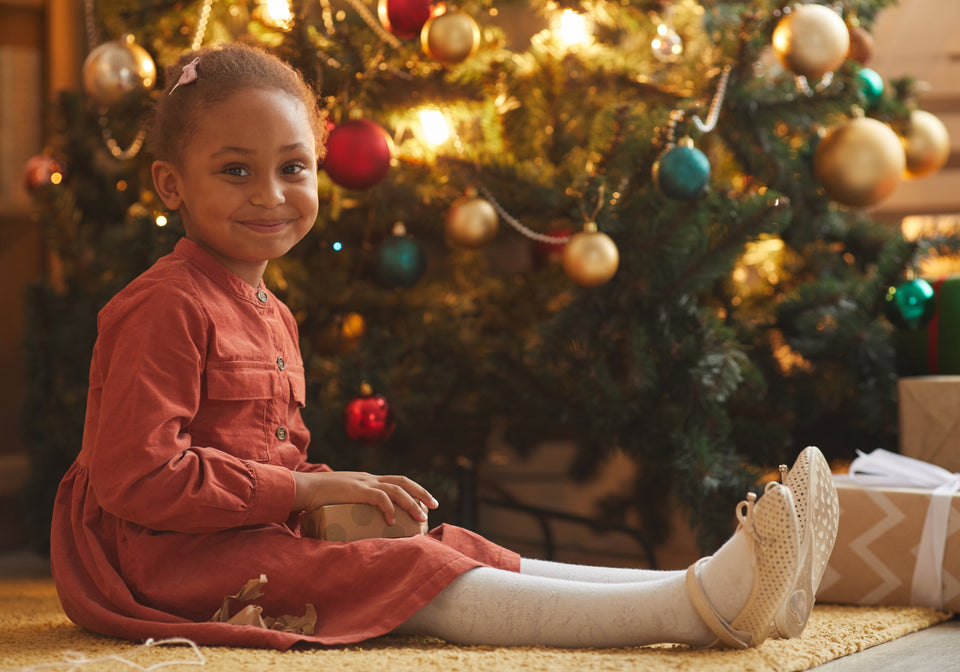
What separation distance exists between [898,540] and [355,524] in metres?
0.68

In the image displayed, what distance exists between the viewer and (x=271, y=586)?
0.98 meters

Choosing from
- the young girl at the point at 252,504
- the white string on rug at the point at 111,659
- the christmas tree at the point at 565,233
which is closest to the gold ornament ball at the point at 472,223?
the christmas tree at the point at 565,233

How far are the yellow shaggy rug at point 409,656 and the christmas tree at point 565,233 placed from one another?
1.21ft

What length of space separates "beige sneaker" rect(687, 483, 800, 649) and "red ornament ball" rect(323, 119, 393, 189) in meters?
0.72

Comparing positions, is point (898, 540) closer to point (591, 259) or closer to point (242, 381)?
point (591, 259)

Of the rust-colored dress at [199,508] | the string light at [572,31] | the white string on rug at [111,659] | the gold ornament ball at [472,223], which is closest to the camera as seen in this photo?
the white string on rug at [111,659]

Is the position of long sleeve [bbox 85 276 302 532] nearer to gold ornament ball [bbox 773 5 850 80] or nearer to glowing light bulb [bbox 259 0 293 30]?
glowing light bulb [bbox 259 0 293 30]

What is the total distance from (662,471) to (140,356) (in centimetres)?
78

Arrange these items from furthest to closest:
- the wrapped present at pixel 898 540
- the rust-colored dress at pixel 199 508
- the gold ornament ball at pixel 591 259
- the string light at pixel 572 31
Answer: the string light at pixel 572 31 → the gold ornament ball at pixel 591 259 → the wrapped present at pixel 898 540 → the rust-colored dress at pixel 199 508

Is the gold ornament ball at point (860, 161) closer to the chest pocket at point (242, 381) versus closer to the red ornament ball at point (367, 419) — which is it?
the red ornament ball at point (367, 419)

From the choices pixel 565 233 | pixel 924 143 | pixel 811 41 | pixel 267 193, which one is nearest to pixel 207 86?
pixel 267 193

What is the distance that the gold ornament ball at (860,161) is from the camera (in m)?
1.48

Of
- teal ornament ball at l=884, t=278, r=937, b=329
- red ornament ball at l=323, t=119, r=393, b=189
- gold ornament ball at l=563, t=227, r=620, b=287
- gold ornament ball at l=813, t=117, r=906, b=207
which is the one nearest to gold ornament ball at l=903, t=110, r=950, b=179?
gold ornament ball at l=813, t=117, r=906, b=207

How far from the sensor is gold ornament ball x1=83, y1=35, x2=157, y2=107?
4.91 feet
